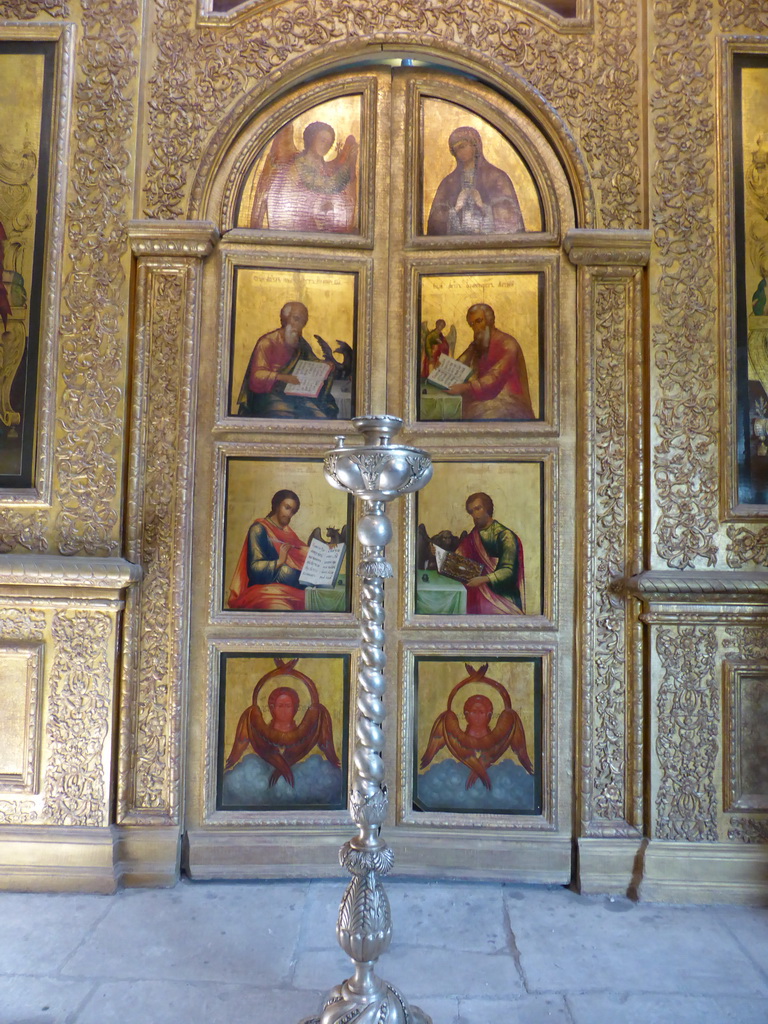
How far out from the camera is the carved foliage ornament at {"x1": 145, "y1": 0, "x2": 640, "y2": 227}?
3.37m

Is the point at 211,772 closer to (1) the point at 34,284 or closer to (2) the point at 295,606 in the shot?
(2) the point at 295,606

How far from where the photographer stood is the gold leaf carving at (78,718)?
10.4ft

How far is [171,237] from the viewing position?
130 inches

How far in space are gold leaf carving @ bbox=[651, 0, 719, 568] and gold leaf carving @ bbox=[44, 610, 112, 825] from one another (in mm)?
2606

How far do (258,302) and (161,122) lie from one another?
95cm

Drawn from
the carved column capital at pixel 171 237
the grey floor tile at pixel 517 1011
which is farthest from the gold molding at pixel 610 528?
the carved column capital at pixel 171 237

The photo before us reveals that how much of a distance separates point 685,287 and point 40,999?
3.80 m

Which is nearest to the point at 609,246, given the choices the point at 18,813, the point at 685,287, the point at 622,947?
the point at 685,287

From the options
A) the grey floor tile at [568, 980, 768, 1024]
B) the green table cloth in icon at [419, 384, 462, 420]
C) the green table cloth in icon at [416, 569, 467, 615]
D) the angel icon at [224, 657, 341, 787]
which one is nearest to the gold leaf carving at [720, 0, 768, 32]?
the green table cloth in icon at [419, 384, 462, 420]

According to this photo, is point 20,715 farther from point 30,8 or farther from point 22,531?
point 30,8

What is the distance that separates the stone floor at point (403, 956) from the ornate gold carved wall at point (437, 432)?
19 centimetres

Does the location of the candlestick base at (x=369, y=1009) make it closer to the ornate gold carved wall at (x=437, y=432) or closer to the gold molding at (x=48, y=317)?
the ornate gold carved wall at (x=437, y=432)

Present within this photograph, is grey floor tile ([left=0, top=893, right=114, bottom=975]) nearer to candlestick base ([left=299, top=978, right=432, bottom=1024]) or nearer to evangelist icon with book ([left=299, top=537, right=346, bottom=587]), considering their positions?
candlestick base ([left=299, top=978, right=432, bottom=1024])

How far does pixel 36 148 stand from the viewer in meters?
3.37
